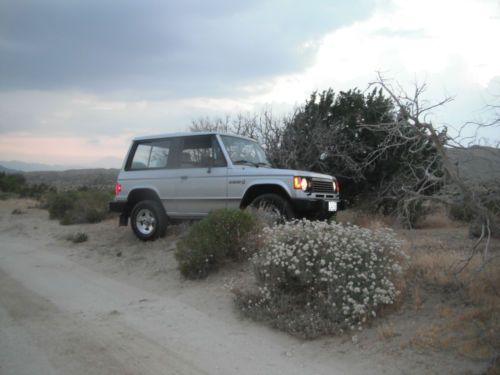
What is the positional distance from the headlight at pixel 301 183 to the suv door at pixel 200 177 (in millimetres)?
1325

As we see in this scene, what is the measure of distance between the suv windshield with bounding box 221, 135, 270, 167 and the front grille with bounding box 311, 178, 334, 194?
1224mm

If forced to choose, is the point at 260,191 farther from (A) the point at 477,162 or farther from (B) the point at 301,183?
(A) the point at 477,162

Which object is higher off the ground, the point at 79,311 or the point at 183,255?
the point at 183,255

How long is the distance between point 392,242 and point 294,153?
23.5ft

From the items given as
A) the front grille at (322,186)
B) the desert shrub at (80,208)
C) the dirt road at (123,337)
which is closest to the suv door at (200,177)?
the front grille at (322,186)

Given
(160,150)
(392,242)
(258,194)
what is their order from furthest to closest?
(160,150) → (258,194) → (392,242)

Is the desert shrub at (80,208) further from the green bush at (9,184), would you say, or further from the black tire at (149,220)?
the green bush at (9,184)

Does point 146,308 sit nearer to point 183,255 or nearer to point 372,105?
point 183,255

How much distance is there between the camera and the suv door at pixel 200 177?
299 inches

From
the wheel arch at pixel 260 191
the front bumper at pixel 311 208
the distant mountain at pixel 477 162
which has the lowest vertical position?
the front bumper at pixel 311 208

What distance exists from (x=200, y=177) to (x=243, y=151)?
37.8 inches

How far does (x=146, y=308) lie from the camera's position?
211 inches

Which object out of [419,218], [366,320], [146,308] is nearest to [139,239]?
[146,308]

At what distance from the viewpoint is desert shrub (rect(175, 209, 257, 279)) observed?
6195 mm
